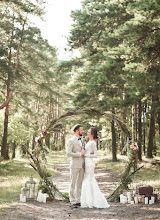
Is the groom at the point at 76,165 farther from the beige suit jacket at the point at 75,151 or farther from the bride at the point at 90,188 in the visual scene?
the bride at the point at 90,188

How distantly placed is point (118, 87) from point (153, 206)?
10.5 meters

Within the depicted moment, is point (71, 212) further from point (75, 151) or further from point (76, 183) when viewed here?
point (75, 151)

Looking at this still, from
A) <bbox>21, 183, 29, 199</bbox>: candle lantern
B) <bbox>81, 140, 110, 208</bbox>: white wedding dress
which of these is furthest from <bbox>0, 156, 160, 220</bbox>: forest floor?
<bbox>21, 183, 29, 199</bbox>: candle lantern

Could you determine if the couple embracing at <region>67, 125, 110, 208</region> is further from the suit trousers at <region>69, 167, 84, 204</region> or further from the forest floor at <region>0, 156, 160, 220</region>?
the forest floor at <region>0, 156, 160, 220</region>

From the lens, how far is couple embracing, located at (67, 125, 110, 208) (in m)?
7.18

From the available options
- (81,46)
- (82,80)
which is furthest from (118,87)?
(82,80)

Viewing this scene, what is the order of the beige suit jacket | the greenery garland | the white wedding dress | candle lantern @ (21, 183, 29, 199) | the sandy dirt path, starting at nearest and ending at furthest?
1. the sandy dirt path
2. the white wedding dress
3. the beige suit jacket
4. candle lantern @ (21, 183, 29, 199)
5. the greenery garland

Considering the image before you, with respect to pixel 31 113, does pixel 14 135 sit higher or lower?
lower

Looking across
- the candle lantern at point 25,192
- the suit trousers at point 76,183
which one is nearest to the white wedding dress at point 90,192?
the suit trousers at point 76,183

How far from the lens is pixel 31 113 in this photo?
19.5 m

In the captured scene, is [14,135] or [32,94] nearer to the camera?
[32,94]

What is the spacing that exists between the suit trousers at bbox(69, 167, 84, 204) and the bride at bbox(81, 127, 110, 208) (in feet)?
0.56

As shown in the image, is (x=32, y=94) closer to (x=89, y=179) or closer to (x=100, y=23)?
(x=100, y=23)

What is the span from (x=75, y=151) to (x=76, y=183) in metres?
0.89
